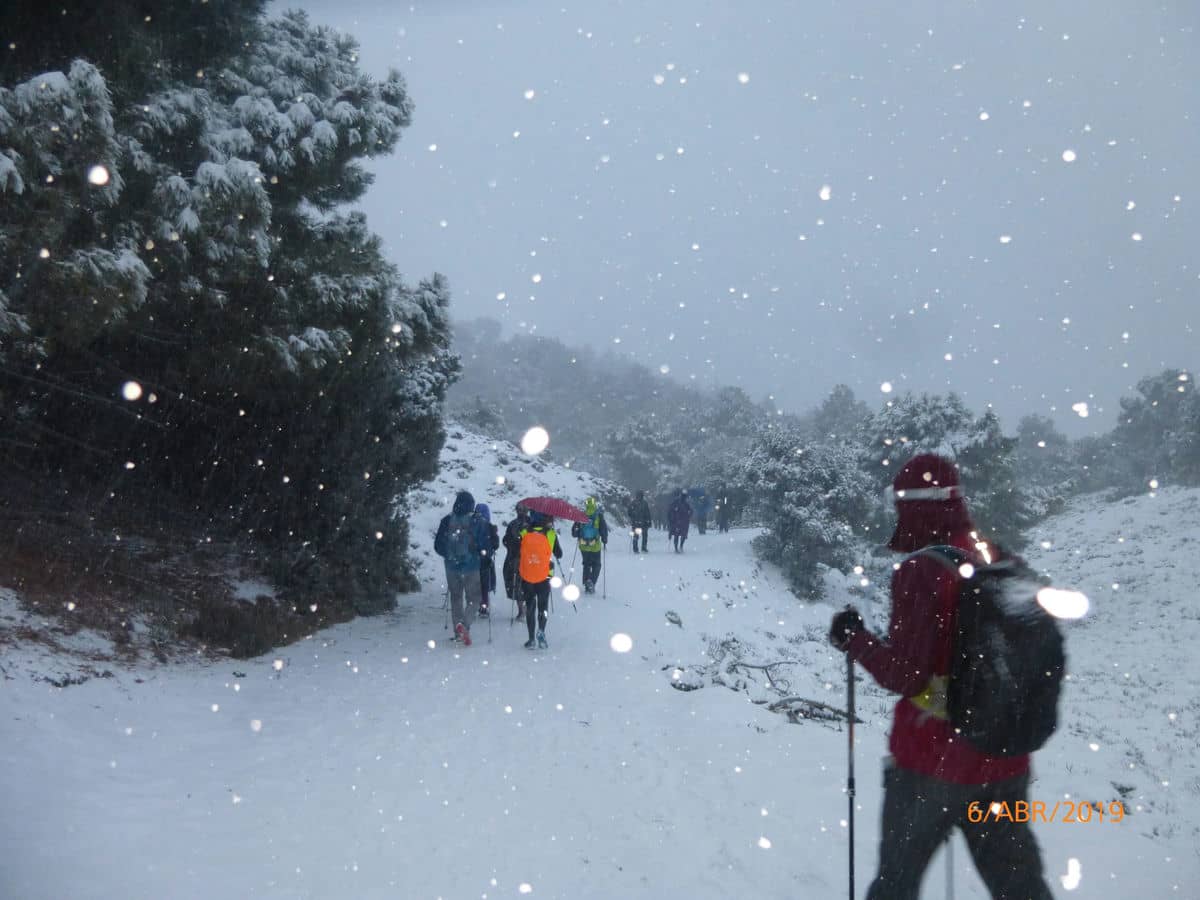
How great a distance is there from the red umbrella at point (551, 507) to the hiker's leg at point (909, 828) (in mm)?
8974

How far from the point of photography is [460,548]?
10.2m

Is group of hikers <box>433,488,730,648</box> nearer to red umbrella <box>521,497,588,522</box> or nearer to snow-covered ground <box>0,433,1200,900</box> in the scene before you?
red umbrella <box>521,497,588,522</box>

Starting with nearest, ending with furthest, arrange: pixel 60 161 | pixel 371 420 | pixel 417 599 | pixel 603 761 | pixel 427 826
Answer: pixel 427 826, pixel 60 161, pixel 603 761, pixel 371 420, pixel 417 599

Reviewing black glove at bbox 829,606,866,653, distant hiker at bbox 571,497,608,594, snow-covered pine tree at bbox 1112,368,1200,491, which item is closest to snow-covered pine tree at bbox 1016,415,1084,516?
snow-covered pine tree at bbox 1112,368,1200,491

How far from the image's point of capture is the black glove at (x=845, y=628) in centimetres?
294

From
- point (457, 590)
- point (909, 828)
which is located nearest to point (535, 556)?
point (457, 590)

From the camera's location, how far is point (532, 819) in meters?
5.17

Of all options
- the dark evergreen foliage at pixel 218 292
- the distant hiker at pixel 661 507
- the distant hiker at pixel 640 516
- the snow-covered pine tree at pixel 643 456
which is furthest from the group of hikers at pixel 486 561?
the snow-covered pine tree at pixel 643 456

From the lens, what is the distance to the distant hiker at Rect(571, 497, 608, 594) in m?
14.6

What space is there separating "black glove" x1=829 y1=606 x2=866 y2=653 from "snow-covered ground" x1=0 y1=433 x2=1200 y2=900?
2411 mm

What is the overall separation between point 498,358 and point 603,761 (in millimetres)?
119053

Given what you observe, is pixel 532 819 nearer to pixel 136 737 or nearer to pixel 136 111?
pixel 136 737

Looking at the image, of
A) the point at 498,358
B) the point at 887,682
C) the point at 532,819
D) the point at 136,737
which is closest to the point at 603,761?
the point at 532,819

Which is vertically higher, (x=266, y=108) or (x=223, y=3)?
(x=223, y=3)
